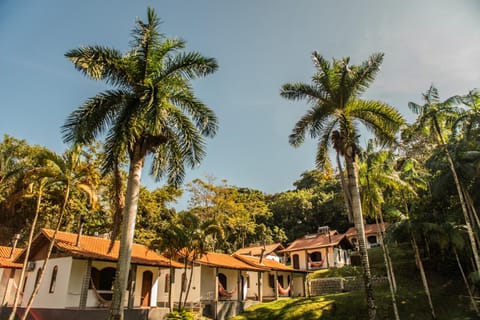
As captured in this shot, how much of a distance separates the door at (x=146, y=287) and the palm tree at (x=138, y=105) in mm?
11050

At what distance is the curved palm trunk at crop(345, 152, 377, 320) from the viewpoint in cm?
1255

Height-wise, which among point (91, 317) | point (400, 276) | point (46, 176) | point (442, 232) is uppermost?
point (46, 176)

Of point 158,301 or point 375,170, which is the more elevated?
point 375,170

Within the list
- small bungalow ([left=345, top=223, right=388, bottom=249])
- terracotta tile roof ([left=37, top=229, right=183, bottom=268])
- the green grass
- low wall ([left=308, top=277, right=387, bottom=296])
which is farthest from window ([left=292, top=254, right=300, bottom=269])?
terracotta tile roof ([left=37, top=229, right=183, bottom=268])

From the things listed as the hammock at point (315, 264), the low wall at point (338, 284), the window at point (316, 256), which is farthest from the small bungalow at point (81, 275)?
the window at point (316, 256)

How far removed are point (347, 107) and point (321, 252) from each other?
1069 inches

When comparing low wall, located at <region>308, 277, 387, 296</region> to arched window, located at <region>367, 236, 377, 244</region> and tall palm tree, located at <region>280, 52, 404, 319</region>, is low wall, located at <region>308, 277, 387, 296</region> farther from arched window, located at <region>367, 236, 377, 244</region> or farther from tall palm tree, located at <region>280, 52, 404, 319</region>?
arched window, located at <region>367, 236, 377, 244</region>

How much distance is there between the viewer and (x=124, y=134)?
1099 cm

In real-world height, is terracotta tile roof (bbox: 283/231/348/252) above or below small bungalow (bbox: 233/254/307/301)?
above

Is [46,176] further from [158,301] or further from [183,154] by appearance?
[158,301]

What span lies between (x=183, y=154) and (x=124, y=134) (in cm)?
296

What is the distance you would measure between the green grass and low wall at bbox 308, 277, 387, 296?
1.42 metres

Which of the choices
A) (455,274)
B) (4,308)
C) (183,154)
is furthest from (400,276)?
(4,308)

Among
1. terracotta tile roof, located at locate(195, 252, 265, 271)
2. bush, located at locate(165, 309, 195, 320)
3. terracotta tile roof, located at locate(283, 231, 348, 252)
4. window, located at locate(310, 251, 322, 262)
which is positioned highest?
terracotta tile roof, located at locate(283, 231, 348, 252)
